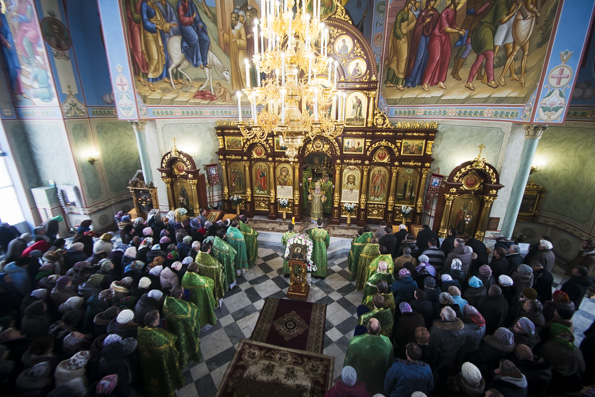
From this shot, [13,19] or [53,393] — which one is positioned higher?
[13,19]

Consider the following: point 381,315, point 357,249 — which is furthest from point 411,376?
point 357,249

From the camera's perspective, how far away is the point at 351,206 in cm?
1077

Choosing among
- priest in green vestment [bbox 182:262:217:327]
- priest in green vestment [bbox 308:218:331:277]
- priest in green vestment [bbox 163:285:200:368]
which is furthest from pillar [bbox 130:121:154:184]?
priest in green vestment [bbox 163:285:200:368]

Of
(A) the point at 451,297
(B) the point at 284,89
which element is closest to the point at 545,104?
(A) the point at 451,297

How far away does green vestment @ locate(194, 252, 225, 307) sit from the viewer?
19.5ft

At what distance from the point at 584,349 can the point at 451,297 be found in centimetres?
209

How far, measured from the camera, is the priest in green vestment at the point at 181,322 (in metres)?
4.48

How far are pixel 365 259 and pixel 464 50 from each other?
7.72 metres

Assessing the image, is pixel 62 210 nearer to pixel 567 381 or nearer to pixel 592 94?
pixel 567 381

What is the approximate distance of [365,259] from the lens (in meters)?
6.70

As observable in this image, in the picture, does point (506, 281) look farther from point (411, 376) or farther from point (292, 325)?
point (292, 325)

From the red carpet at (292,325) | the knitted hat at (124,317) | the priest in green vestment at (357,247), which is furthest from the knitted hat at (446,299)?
the knitted hat at (124,317)

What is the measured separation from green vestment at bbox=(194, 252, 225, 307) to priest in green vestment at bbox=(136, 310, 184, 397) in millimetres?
1764

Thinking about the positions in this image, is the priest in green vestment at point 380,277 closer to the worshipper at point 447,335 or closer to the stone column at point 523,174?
the worshipper at point 447,335
